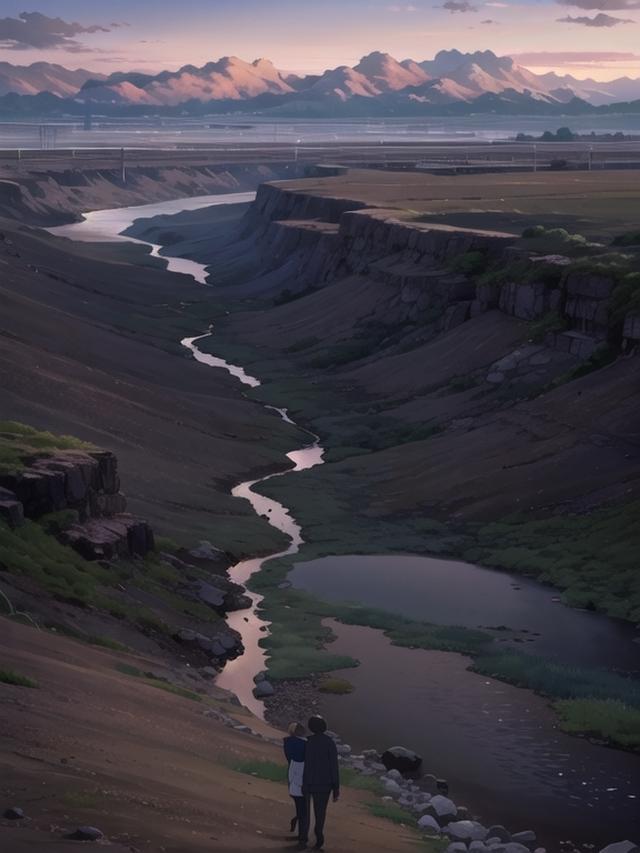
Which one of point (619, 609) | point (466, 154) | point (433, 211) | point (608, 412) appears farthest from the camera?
point (466, 154)

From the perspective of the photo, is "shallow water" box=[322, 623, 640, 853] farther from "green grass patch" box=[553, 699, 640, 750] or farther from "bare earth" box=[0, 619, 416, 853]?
"bare earth" box=[0, 619, 416, 853]

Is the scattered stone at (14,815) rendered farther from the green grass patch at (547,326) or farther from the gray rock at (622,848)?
the green grass patch at (547,326)

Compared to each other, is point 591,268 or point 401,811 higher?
point 591,268

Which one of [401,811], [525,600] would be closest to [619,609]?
[525,600]

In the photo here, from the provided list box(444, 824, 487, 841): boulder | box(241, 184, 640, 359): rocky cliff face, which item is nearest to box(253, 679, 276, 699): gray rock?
box(444, 824, 487, 841): boulder

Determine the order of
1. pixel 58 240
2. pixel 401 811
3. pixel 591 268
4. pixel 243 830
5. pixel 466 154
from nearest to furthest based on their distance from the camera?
pixel 243 830 → pixel 401 811 → pixel 591 268 → pixel 58 240 → pixel 466 154

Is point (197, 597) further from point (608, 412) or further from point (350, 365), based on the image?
point (350, 365)

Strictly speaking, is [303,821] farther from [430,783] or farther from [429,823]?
[430,783]

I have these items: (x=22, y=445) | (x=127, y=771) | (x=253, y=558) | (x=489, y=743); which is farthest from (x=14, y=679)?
(x=253, y=558)
